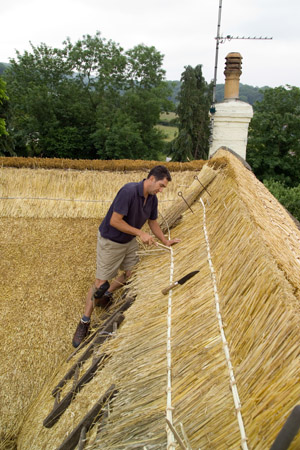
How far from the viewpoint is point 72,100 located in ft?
95.1

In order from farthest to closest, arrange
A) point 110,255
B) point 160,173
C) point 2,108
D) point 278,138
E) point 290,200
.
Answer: point 278,138 < point 290,200 < point 2,108 < point 110,255 < point 160,173

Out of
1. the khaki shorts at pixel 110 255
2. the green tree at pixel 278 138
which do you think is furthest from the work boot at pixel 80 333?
the green tree at pixel 278 138

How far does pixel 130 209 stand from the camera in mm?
2998

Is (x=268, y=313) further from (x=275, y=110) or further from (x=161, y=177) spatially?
(x=275, y=110)

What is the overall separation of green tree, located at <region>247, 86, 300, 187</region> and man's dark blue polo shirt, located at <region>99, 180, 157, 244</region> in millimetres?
21942

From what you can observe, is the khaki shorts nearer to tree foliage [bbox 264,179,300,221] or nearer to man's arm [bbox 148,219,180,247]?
man's arm [bbox 148,219,180,247]

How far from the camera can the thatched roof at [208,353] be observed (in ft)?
4.04

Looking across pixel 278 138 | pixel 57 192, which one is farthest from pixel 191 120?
pixel 57 192

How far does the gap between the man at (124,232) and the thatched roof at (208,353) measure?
522 millimetres

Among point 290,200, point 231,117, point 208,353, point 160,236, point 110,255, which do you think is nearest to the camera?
A: point 208,353

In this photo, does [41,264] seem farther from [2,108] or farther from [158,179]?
[2,108]

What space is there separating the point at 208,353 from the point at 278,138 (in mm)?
24435

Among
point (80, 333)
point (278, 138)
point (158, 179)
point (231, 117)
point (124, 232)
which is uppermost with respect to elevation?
point (231, 117)

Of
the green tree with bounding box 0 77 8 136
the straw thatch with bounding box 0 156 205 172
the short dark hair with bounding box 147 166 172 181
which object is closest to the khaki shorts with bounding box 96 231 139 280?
the short dark hair with bounding box 147 166 172 181
